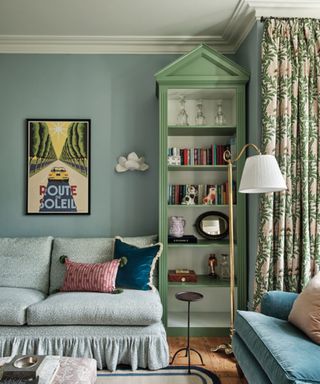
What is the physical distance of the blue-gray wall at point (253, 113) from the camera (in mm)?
3170

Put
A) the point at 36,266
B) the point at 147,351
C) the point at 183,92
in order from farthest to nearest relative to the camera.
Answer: the point at 183,92 → the point at 36,266 → the point at 147,351

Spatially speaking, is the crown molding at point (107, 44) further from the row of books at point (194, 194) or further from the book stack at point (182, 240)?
the book stack at point (182, 240)

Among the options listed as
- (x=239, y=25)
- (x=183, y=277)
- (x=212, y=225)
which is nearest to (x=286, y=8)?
(x=239, y=25)

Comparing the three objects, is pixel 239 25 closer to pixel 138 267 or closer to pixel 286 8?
pixel 286 8

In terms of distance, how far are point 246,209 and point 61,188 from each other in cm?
180

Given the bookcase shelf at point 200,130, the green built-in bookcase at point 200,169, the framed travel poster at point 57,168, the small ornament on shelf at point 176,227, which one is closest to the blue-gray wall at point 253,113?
the green built-in bookcase at point 200,169

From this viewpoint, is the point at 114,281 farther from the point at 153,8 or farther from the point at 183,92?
the point at 153,8

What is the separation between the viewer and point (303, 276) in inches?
114

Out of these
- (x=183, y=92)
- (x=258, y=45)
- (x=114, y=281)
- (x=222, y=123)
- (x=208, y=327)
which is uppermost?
(x=258, y=45)

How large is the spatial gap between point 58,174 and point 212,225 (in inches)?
62.8

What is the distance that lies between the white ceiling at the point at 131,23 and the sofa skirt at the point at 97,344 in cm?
257

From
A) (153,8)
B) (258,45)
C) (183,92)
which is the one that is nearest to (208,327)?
(183,92)

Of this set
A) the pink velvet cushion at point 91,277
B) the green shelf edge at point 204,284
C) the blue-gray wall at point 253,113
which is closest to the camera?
the pink velvet cushion at point 91,277

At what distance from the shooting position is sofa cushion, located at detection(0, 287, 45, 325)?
274 centimetres
